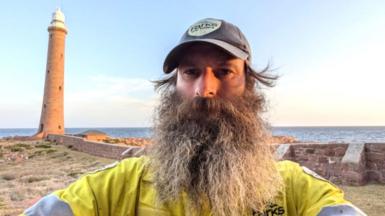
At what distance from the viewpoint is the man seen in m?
1.05

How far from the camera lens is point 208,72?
3.88ft

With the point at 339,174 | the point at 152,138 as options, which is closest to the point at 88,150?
the point at 339,174

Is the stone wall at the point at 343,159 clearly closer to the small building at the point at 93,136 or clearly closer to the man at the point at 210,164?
the man at the point at 210,164

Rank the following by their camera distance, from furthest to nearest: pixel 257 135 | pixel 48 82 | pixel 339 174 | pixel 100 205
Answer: pixel 48 82
pixel 339 174
pixel 257 135
pixel 100 205

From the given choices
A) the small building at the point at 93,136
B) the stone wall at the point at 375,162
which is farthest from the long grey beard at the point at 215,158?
the small building at the point at 93,136

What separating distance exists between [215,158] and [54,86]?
89.5 feet

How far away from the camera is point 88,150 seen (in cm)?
1433

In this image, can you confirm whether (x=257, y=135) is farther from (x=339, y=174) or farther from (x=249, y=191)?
(x=339, y=174)

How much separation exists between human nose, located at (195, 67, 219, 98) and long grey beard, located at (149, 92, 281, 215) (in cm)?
3

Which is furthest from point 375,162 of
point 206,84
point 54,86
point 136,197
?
point 54,86

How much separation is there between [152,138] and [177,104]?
20 centimetres

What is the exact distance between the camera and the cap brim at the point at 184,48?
1158 mm

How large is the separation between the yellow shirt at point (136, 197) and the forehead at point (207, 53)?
448 millimetres

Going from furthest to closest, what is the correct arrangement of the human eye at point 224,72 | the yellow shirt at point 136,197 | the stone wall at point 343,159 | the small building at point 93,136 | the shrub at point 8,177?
the small building at point 93,136
the shrub at point 8,177
the stone wall at point 343,159
the human eye at point 224,72
the yellow shirt at point 136,197
